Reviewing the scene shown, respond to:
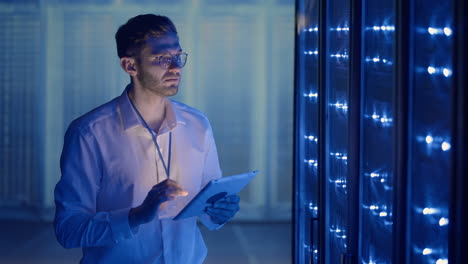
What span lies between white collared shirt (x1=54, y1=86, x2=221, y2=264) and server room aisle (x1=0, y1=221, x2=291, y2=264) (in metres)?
2.97

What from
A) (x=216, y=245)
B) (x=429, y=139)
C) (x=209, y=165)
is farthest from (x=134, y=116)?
(x=216, y=245)

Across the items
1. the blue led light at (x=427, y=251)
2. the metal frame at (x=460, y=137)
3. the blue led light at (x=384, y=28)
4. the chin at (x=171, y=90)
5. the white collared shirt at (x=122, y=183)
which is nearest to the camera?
the metal frame at (x=460, y=137)

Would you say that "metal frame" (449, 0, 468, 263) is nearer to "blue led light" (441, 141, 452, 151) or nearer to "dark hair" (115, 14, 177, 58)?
"blue led light" (441, 141, 452, 151)

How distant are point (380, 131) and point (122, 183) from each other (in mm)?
892

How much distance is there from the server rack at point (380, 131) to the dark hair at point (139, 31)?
2.18ft

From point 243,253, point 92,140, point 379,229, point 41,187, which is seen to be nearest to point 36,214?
point 41,187

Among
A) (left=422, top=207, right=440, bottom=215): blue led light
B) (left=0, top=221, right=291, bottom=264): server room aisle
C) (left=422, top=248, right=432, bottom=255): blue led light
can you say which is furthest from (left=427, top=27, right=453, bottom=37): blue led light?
(left=0, top=221, right=291, bottom=264): server room aisle

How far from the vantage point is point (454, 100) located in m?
1.37

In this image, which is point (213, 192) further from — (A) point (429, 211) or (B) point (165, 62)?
(A) point (429, 211)

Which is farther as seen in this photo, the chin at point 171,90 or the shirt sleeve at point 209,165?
the shirt sleeve at point 209,165

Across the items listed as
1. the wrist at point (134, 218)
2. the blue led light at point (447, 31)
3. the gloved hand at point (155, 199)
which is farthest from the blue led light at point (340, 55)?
the wrist at point (134, 218)

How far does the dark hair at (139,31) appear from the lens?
84.3 inches

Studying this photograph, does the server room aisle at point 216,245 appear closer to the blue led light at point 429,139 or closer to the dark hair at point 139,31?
the dark hair at point 139,31

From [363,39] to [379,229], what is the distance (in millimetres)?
635
